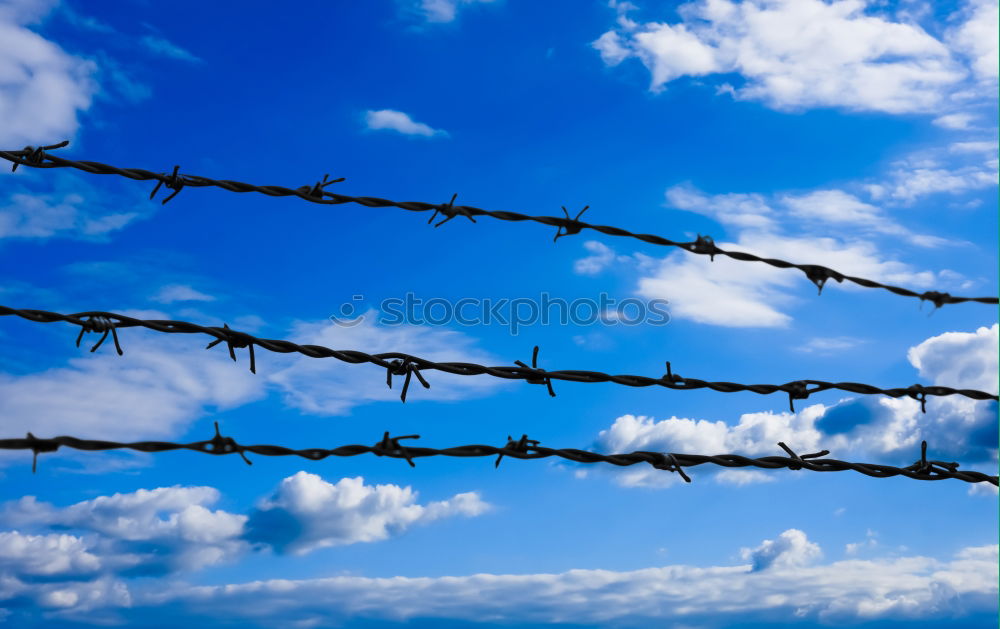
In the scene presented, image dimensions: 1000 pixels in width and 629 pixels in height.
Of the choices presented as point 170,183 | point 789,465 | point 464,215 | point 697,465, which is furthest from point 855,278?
point 170,183

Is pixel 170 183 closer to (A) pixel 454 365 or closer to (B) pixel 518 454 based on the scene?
(A) pixel 454 365

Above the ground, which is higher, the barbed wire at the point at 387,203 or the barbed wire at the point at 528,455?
the barbed wire at the point at 387,203

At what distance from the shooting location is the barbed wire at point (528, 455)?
3.65m

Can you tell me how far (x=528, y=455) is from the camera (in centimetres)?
416

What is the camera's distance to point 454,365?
4234 millimetres

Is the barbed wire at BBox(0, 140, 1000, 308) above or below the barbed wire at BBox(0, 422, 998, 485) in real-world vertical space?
above

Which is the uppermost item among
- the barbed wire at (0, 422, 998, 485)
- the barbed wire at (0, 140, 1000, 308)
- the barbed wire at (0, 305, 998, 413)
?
the barbed wire at (0, 140, 1000, 308)

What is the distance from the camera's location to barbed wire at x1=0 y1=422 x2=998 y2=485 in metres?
3.65

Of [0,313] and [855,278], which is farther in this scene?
[855,278]

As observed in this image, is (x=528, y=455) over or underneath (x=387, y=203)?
underneath

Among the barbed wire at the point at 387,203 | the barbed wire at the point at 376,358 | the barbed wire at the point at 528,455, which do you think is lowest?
the barbed wire at the point at 528,455

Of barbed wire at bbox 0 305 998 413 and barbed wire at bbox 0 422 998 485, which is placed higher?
barbed wire at bbox 0 305 998 413

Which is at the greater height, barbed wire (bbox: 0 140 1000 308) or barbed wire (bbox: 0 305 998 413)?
barbed wire (bbox: 0 140 1000 308)

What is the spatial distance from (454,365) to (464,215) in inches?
30.2
